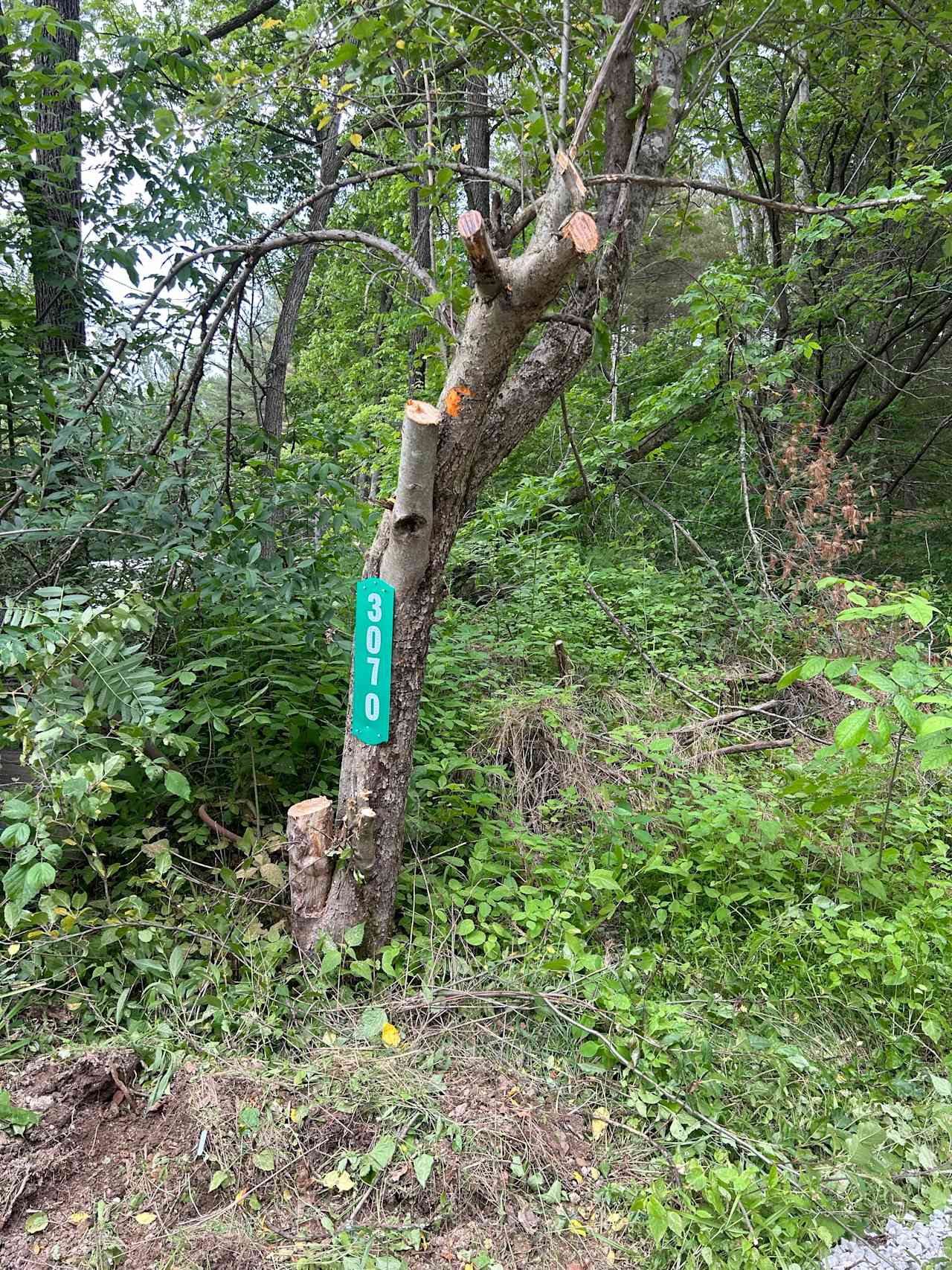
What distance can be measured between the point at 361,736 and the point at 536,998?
37.7 inches

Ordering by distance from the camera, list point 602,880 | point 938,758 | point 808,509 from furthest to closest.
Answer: point 808,509 → point 602,880 → point 938,758

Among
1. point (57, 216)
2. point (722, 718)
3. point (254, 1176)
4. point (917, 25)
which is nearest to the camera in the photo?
point (254, 1176)

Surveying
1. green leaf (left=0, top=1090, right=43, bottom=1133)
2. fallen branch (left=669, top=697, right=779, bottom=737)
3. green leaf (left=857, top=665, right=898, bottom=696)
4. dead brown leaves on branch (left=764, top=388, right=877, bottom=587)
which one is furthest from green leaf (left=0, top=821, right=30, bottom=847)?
dead brown leaves on branch (left=764, top=388, right=877, bottom=587)

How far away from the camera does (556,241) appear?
1.86 m

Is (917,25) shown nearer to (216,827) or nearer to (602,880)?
(602,880)

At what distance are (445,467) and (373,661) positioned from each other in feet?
2.10

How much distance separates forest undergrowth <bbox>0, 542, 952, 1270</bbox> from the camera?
1.69 metres

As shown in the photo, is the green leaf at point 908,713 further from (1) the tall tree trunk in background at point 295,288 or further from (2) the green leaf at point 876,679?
(1) the tall tree trunk in background at point 295,288

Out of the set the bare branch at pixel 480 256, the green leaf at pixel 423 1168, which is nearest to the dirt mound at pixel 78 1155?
the green leaf at pixel 423 1168

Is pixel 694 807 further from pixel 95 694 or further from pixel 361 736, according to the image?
pixel 95 694

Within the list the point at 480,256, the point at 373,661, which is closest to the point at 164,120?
the point at 480,256

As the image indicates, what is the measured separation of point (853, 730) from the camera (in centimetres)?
202

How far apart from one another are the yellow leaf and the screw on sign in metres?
1.18

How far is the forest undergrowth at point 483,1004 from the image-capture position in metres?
1.69
